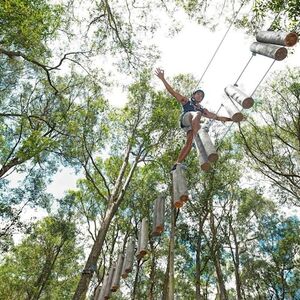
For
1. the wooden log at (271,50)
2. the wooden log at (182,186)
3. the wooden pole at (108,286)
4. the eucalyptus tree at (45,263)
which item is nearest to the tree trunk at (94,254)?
the wooden pole at (108,286)

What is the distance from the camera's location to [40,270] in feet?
67.9

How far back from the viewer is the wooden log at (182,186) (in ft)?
12.6

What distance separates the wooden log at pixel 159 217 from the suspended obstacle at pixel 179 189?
0.67m

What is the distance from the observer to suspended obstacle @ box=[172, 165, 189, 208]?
3851mm

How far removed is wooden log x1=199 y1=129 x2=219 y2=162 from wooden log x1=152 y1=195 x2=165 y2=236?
1.50 meters

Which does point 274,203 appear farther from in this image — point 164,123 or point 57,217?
point 57,217

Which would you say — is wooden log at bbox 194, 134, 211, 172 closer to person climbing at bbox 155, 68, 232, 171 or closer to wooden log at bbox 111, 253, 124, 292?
person climbing at bbox 155, 68, 232, 171

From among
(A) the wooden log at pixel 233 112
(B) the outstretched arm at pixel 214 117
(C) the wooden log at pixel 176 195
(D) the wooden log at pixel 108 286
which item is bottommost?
(C) the wooden log at pixel 176 195

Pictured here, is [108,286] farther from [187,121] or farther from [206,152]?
[206,152]

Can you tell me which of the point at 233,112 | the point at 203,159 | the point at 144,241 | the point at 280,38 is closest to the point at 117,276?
the point at 144,241

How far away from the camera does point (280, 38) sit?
3324 mm

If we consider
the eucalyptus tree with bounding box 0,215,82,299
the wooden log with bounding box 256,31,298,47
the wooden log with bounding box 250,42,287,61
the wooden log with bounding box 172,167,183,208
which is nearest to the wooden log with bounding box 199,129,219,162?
the wooden log with bounding box 172,167,183,208

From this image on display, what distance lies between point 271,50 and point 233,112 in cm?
76

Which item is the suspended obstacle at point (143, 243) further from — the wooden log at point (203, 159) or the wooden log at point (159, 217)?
the wooden log at point (203, 159)
